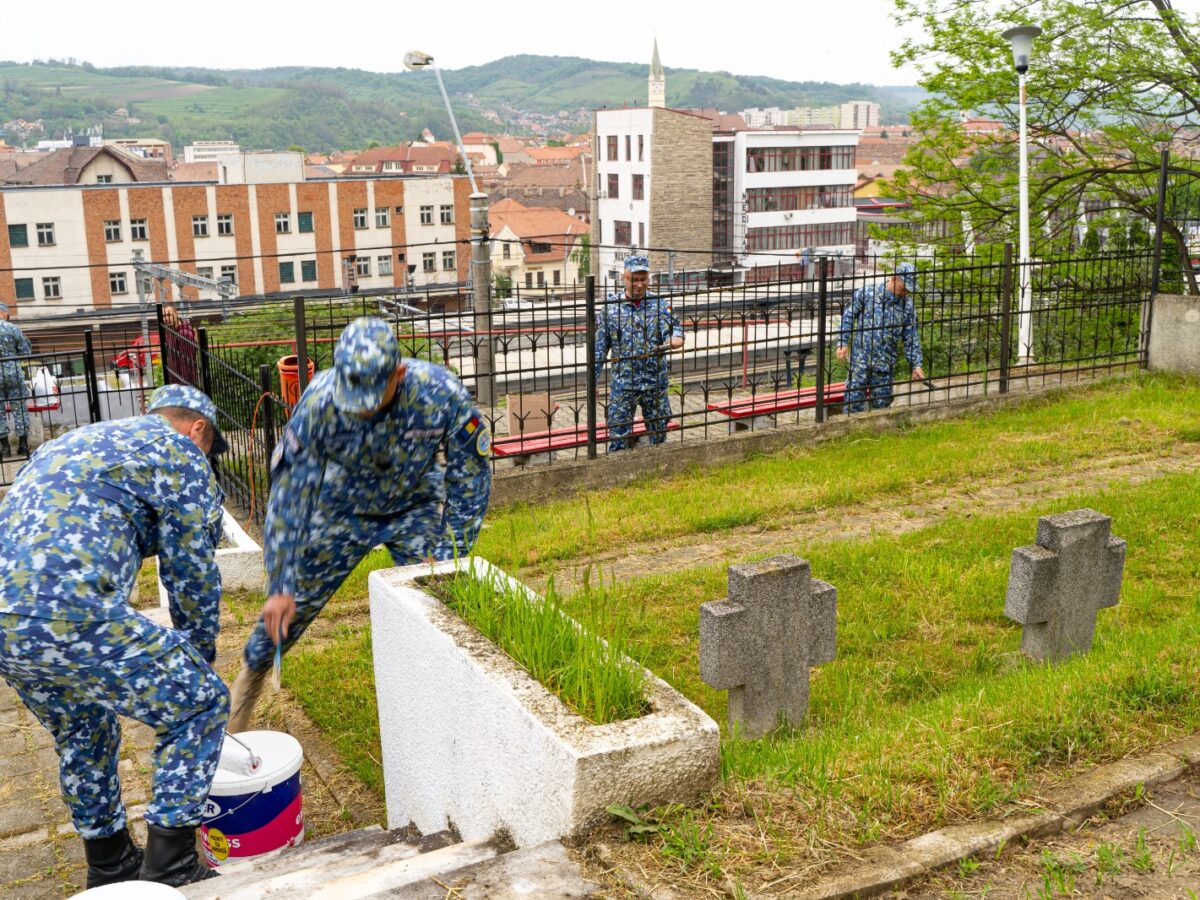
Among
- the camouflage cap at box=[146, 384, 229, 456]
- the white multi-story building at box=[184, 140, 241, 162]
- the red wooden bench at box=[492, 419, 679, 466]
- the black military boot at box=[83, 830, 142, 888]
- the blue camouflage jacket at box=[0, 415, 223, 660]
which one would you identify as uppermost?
the white multi-story building at box=[184, 140, 241, 162]

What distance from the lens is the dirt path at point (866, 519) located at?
7.50 m

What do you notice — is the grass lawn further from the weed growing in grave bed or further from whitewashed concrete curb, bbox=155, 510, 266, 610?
whitewashed concrete curb, bbox=155, 510, 266, 610

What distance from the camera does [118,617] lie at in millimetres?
3385

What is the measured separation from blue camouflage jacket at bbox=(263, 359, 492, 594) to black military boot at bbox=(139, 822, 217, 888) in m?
1.01

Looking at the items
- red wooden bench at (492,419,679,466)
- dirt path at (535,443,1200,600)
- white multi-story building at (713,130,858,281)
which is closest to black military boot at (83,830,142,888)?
dirt path at (535,443,1200,600)

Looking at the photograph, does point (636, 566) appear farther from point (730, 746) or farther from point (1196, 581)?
point (730, 746)

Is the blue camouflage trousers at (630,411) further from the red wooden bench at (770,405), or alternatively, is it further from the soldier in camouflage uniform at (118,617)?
the soldier in camouflage uniform at (118,617)

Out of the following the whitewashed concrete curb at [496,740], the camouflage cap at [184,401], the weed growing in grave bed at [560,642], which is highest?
the camouflage cap at [184,401]

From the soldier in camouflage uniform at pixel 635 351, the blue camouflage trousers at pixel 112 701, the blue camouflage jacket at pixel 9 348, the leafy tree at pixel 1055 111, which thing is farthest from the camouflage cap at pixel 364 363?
the leafy tree at pixel 1055 111

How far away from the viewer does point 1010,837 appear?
9.81 ft

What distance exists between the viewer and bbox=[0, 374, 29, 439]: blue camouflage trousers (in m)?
11.2

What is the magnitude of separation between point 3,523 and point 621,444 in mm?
6747

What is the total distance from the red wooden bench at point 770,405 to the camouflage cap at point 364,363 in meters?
6.51

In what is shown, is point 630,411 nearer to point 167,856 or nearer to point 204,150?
point 167,856
